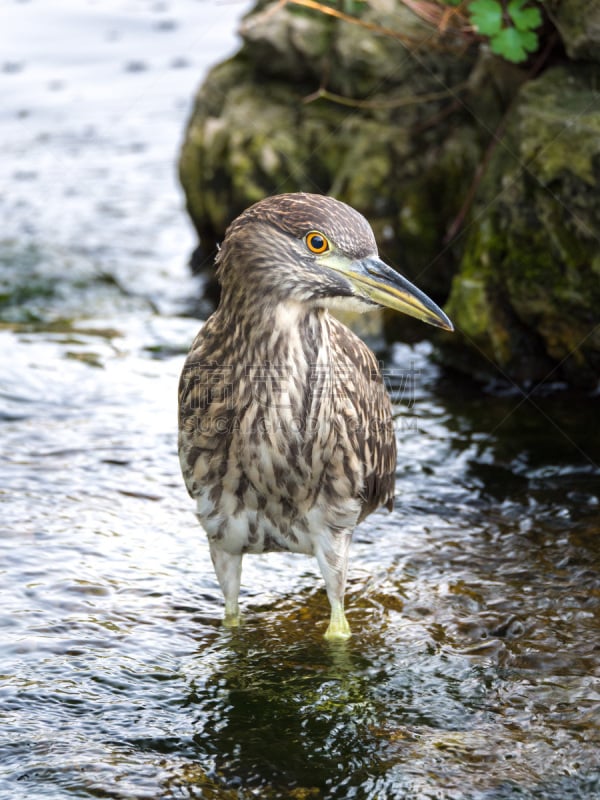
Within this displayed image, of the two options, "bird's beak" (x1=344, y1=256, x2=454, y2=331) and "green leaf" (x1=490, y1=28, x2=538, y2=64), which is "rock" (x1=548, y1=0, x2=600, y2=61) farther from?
"bird's beak" (x1=344, y1=256, x2=454, y2=331)

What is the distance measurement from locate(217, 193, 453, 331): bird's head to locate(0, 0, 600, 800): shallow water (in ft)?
4.69

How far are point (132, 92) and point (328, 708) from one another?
34.4 ft

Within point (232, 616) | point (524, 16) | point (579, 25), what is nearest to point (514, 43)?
point (524, 16)

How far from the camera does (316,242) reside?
416 cm

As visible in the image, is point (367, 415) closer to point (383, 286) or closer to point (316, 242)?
point (383, 286)

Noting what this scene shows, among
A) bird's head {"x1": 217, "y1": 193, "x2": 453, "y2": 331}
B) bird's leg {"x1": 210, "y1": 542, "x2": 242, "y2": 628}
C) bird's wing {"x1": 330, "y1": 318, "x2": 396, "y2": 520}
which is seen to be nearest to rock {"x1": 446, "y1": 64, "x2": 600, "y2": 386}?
bird's wing {"x1": 330, "y1": 318, "x2": 396, "y2": 520}

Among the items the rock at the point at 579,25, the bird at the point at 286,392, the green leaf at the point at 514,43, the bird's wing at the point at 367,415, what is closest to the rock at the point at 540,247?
the rock at the point at 579,25

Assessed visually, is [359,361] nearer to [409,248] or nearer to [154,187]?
[409,248]

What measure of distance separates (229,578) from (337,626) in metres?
0.50

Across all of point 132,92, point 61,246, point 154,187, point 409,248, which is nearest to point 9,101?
point 132,92

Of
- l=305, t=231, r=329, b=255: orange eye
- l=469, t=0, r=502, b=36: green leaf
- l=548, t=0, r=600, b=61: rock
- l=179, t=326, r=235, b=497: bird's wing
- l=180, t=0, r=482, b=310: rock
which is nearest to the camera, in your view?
l=305, t=231, r=329, b=255: orange eye

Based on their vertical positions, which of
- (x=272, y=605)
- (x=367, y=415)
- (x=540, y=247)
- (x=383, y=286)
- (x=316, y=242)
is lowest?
(x=272, y=605)

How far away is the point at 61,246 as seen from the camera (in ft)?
32.4

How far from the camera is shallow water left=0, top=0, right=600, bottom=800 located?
3.88m
